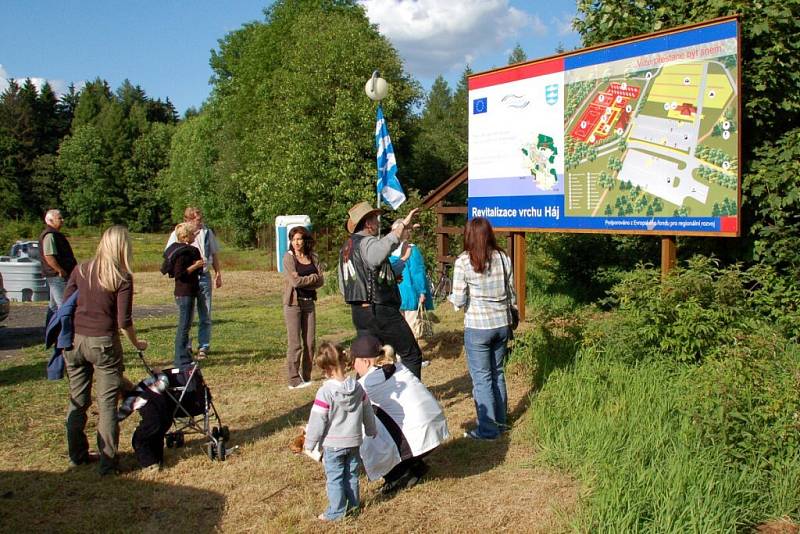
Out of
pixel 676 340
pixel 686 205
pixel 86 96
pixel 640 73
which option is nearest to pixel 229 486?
pixel 676 340

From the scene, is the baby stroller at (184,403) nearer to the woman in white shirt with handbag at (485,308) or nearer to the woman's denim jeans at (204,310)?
the woman in white shirt with handbag at (485,308)

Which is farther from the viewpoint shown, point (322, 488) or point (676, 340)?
point (676, 340)

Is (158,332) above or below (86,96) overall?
below

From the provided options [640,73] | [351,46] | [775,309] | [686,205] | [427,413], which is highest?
[351,46]

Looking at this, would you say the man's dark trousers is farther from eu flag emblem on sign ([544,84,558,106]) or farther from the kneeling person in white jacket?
eu flag emblem on sign ([544,84,558,106])

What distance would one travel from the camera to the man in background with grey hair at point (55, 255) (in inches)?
342

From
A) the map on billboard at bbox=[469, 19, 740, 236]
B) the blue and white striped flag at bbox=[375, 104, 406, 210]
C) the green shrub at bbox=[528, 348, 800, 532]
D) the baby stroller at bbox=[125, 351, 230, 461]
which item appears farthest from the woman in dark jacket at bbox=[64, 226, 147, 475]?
the map on billboard at bbox=[469, 19, 740, 236]

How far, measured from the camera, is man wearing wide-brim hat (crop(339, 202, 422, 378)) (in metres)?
5.69

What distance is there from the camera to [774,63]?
315 inches

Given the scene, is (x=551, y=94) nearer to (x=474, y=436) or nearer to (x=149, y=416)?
(x=474, y=436)

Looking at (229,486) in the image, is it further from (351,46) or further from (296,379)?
(351,46)

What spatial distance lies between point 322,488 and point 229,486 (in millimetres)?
655

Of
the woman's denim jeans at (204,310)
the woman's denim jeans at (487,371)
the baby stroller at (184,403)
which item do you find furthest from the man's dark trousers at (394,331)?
the woman's denim jeans at (204,310)

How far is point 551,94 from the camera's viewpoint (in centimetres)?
913
